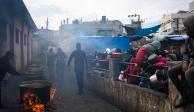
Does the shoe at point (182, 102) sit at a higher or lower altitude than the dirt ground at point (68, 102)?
higher

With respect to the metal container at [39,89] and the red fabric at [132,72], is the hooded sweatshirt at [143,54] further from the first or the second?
the metal container at [39,89]

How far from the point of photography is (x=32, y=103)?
8125 millimetres

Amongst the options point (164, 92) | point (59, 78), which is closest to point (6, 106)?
point (164, 92)

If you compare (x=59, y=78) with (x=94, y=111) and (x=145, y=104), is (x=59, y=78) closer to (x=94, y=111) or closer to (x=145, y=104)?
(x=94, y=111)

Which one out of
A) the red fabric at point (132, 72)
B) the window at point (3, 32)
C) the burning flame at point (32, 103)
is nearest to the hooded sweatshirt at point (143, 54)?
the red fabric at point (132, 72)

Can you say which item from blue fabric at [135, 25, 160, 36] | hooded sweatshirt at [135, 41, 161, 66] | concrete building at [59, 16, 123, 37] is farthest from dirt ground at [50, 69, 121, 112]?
concrete building at [59, 16, 123, 37]

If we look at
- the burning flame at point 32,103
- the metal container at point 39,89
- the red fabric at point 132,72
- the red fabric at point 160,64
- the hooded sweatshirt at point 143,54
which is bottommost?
the burning flame at point 32,103

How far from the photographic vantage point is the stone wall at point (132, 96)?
6.62 m

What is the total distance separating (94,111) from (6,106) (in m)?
2.75

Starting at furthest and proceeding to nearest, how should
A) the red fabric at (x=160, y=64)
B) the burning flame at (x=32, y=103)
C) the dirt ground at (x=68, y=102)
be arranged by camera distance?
the dirt ground at (x=68, y=102) → the burning flame at (x=32, y=103) → the red fabric at (x=160, y=64)

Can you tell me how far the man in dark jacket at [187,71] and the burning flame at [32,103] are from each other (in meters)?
3.80

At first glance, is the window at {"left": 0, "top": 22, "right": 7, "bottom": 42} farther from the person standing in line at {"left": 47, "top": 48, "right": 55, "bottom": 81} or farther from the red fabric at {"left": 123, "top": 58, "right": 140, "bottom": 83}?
the red fabric at {"left": 123, "top": 58, "right": 140, "bottom": 83}

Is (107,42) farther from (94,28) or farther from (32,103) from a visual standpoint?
(94,28)

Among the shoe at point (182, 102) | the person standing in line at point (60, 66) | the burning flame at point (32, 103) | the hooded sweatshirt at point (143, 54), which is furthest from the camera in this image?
the person standing in line at point (60, 66)
